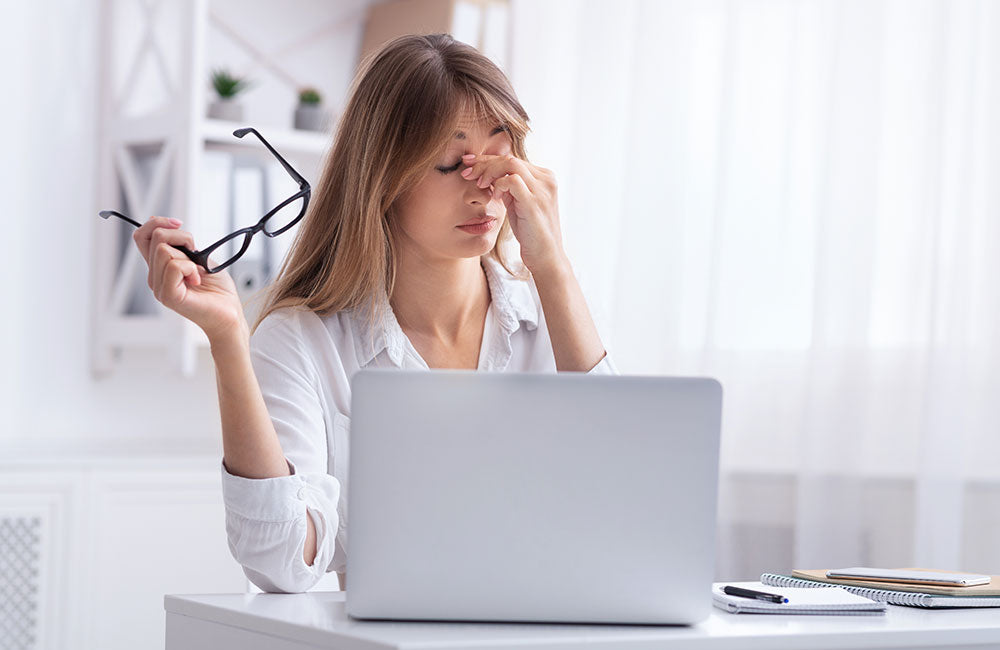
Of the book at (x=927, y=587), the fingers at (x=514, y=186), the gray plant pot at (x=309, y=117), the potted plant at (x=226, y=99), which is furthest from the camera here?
the gray plant pot at (x=309, y=117)

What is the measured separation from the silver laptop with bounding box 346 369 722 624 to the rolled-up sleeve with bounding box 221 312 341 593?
288mm

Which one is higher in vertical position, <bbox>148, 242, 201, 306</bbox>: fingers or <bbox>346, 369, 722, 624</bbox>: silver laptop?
<bbox>148, 242, 201, 306</bbox>: fingers

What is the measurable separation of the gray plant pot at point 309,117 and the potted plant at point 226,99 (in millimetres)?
142

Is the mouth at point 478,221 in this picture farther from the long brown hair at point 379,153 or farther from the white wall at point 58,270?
the white wall at point 58,270

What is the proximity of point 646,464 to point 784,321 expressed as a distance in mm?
1514

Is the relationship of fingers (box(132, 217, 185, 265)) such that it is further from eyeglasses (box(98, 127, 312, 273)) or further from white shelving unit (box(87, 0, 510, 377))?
white shelving unit (box(87, 0, 510, 377))

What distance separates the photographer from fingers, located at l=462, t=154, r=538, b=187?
4.83 feet

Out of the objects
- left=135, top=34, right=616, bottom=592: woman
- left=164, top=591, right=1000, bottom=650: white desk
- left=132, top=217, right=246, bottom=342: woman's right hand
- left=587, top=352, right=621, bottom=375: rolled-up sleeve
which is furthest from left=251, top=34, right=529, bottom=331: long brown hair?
left=164, top=591, right=1000, bottom=650: white desk

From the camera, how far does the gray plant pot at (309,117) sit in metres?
2.65

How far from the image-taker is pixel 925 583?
1158 millimetres

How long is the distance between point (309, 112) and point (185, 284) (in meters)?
1.63

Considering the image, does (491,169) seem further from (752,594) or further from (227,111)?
(227,111)

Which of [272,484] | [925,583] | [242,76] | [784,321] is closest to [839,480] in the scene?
[784,321]

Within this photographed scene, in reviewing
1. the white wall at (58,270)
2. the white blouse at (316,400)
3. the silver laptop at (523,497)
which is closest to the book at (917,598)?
the silver laptop at (523,497)
